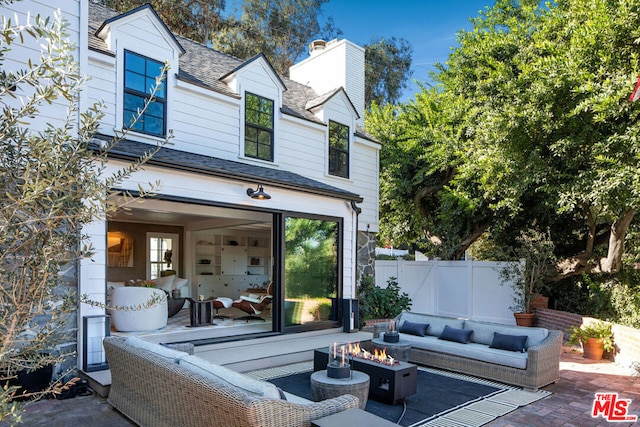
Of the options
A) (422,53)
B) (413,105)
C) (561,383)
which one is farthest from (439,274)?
(422,53)

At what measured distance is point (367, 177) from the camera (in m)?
11.8

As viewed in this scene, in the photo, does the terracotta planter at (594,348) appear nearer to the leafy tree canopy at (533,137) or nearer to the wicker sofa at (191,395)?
the leafy tree canopy at (533,137)

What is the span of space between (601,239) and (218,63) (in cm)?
1031

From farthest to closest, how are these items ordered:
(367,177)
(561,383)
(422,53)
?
(422,53)
(367,177)
(561,383)

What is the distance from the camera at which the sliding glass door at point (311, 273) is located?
8031 mm

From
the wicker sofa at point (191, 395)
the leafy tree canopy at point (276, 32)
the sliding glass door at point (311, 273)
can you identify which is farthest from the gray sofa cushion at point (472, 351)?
the leafy tree canopy at point (276, 32)

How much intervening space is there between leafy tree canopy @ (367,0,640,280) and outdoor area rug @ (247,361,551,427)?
440cm

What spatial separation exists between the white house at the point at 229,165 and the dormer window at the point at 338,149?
3cm

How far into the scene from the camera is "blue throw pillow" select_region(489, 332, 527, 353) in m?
6.22

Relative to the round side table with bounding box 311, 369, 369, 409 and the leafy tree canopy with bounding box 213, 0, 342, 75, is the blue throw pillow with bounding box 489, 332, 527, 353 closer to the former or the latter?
the round side table with bounding box 311, 369, 369, 409

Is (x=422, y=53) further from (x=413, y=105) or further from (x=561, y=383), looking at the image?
(x=561, y=383)

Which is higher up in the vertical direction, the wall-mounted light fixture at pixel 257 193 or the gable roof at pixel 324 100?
the gable roof at pixel 324 100

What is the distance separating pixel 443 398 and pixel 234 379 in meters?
3.18

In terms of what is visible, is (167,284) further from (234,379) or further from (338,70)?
(338,70)
